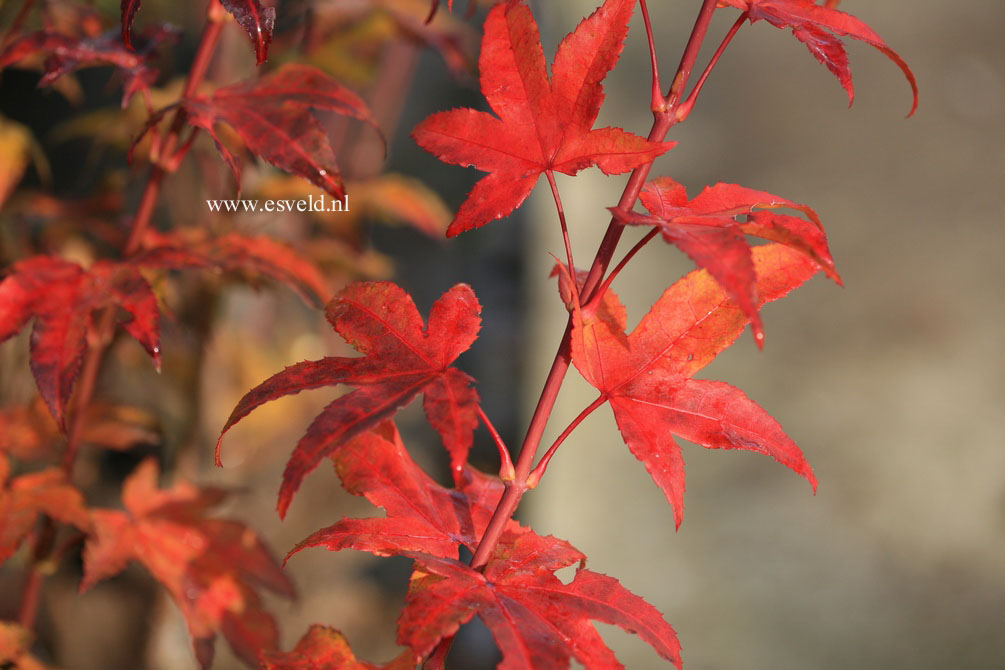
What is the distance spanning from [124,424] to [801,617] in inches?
42.3

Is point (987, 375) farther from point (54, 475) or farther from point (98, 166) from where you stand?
point (98, 166)

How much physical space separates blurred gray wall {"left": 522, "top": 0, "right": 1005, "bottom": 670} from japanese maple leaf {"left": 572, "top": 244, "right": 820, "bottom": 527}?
71 cm

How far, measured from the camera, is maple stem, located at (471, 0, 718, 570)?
44cm

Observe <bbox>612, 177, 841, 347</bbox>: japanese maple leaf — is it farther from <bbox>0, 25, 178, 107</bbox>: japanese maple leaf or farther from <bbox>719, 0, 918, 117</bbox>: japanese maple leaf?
<bbox>0, 25, 178, 107</bbox>: japanese maple leaf

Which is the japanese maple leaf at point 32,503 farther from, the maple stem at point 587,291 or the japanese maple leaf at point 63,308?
the maple stem at point 587,291

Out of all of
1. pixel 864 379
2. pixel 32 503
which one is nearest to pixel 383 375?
pixel 32 503

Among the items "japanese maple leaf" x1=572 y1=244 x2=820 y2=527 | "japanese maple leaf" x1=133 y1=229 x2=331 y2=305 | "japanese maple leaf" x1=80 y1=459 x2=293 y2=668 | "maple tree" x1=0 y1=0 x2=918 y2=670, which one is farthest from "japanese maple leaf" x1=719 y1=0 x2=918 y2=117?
"japanese maple leaf" x1=80 y1=459 x2=293 y2=668

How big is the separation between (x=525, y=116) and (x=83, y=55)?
0.42m

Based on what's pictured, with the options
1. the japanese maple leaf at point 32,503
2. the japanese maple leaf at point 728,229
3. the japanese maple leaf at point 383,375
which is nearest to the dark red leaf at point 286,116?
the japanese maple leaf at point 383,375

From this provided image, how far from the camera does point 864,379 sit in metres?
1.28

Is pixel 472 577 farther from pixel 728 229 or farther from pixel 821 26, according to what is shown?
pixel 821 26

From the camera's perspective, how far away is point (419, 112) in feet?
6.97

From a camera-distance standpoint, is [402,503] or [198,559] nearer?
[402,503]

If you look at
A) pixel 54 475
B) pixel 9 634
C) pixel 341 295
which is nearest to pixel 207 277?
pixel 54 475
